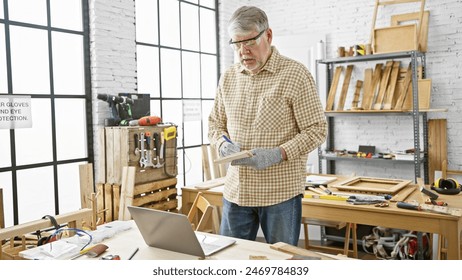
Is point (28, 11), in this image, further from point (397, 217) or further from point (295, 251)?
point (397, 217)

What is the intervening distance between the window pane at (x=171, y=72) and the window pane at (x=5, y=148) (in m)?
1.94

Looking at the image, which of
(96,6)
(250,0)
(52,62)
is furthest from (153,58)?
(250,0)

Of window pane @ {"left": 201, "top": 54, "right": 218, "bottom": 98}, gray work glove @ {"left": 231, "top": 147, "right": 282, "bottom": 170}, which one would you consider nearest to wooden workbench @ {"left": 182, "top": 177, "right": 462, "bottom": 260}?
gray work glove @ {"left": 231, "top": 147, "right": 282, "bottom": 170}

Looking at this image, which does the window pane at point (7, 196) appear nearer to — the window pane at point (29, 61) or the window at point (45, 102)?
the window at point (45, 102)

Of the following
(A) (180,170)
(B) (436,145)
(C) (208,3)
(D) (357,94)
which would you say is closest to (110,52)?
(A) (180,170)

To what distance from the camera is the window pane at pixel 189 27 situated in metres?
5.47

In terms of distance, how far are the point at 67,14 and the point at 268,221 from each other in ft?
9.43

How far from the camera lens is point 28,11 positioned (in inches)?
146

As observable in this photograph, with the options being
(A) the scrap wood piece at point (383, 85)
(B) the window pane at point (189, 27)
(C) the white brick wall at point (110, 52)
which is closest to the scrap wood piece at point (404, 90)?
(A) the scrap wood piece at point (383, 85)

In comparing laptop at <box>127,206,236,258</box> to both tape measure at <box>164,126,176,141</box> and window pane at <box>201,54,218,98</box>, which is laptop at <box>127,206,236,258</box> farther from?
window pane at <box>201,54,218,98</box>

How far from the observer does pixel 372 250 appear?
4.72 metres

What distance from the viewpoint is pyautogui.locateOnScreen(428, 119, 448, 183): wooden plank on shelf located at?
17.3ft

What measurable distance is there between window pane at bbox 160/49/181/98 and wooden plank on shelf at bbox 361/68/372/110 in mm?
2300

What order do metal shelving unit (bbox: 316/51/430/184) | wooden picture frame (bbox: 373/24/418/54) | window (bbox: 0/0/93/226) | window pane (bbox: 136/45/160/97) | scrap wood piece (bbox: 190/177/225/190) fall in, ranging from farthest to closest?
wooden picture frame (bbox: 373/24/418/54) < metal shelving unit (bbox: 316/51/430/184) < window pane (bbox: 136/45/160/97) < scrap wood piece (bbox: 190/177/225/190) < window (bbox: 0/0/93/226)
